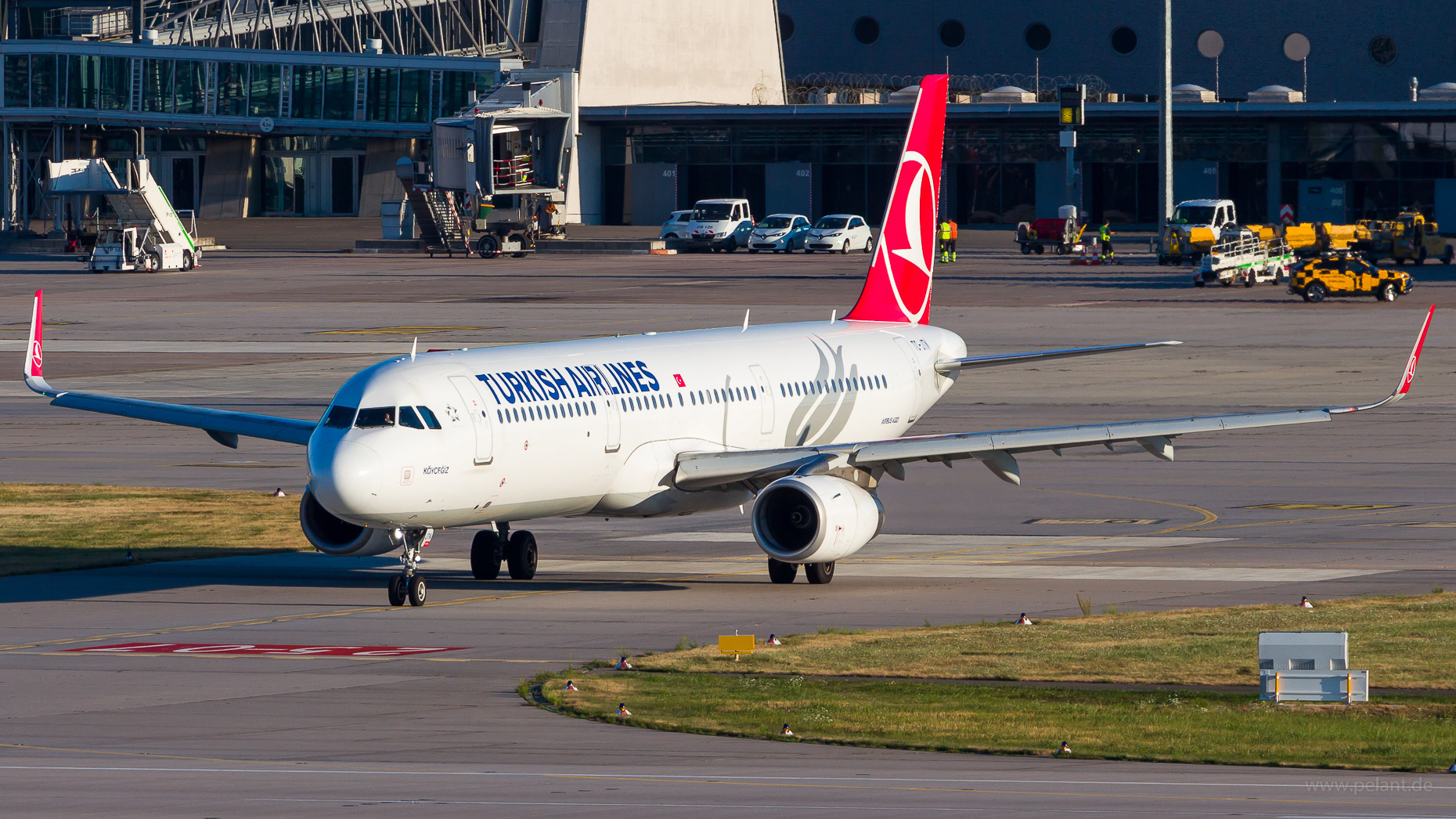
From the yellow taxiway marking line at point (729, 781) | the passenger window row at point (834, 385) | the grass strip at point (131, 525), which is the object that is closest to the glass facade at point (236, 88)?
the grass strip at point (131, 525)

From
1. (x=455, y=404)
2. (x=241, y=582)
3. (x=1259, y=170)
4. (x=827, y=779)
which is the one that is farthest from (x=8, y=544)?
(x=1259, y=170)

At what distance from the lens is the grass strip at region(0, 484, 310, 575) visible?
1334 inches

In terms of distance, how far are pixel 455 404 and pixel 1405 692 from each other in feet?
42.6

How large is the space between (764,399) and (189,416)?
946cm

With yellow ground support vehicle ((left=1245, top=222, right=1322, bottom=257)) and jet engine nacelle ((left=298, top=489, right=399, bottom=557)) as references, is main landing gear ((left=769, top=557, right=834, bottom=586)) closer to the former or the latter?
jet engine nacelle ((left=298, top=489, right=399, bottom=557))

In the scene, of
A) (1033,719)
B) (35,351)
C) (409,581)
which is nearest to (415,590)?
(409,581)

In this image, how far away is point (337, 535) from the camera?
29375 millimetres

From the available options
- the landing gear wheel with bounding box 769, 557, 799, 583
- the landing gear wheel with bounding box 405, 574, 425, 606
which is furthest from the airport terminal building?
the landing gear wheel with bounding box 405, 574, 425, 606

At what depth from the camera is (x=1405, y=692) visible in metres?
21.1

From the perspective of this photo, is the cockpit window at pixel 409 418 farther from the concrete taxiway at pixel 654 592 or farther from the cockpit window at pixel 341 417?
the concrete taxiway at pixel 654 592

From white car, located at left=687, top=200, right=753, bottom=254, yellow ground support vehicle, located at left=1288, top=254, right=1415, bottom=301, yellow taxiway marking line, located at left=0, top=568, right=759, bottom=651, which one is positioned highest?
white car, located at left=687, top=200, right=753, bottom=254

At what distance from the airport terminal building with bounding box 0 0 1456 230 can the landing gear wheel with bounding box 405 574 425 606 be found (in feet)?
388

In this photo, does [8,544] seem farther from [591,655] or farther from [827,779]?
[827,779]

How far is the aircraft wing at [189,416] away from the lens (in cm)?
3094
